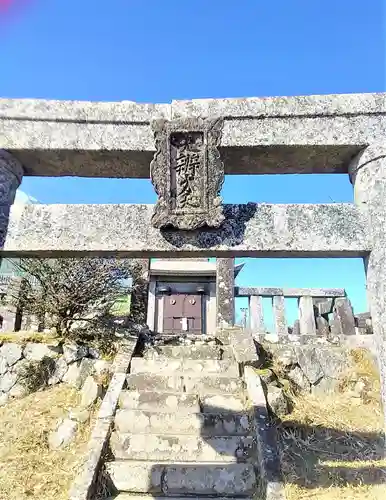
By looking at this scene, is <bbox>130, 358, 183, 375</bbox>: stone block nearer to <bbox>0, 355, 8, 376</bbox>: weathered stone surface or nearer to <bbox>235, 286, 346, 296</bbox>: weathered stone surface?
<bbox>0, 355, 8, 376</bbox>: weathered stone surface

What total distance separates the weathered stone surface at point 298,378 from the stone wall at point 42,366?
128 inches

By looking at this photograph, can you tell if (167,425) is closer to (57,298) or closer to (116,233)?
(116,233)

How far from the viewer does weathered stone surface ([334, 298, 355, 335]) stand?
841cm

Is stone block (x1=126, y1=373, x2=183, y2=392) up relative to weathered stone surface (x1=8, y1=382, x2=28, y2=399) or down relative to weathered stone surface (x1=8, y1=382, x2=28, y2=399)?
up

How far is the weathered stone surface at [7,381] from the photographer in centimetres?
647

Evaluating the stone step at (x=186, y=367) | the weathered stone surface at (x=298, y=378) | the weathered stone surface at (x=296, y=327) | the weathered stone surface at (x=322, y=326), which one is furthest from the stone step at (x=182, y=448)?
the weathered stone surface at (x=296, y=327)

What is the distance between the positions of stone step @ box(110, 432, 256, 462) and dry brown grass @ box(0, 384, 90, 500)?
596mm

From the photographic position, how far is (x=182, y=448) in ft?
14.2

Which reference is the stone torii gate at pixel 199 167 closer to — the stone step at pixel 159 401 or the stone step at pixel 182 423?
the stone step at pixel 182 423

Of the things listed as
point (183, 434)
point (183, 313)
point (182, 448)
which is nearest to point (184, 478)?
point (182, 448)

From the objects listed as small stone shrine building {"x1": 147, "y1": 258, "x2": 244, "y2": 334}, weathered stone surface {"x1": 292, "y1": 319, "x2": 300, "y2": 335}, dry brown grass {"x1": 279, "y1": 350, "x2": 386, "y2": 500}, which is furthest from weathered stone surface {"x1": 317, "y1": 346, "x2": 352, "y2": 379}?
small stone shrine building {"x1": 147, "y1": 258, "x2": 244, "y2": 334}

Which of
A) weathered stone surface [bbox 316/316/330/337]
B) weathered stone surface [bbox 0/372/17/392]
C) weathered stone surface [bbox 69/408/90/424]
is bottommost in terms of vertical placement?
weathered stone surface [bbox 69/408/90/424]

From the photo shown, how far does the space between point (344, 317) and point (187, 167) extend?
22.6 feet

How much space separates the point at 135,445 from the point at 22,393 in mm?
3006
